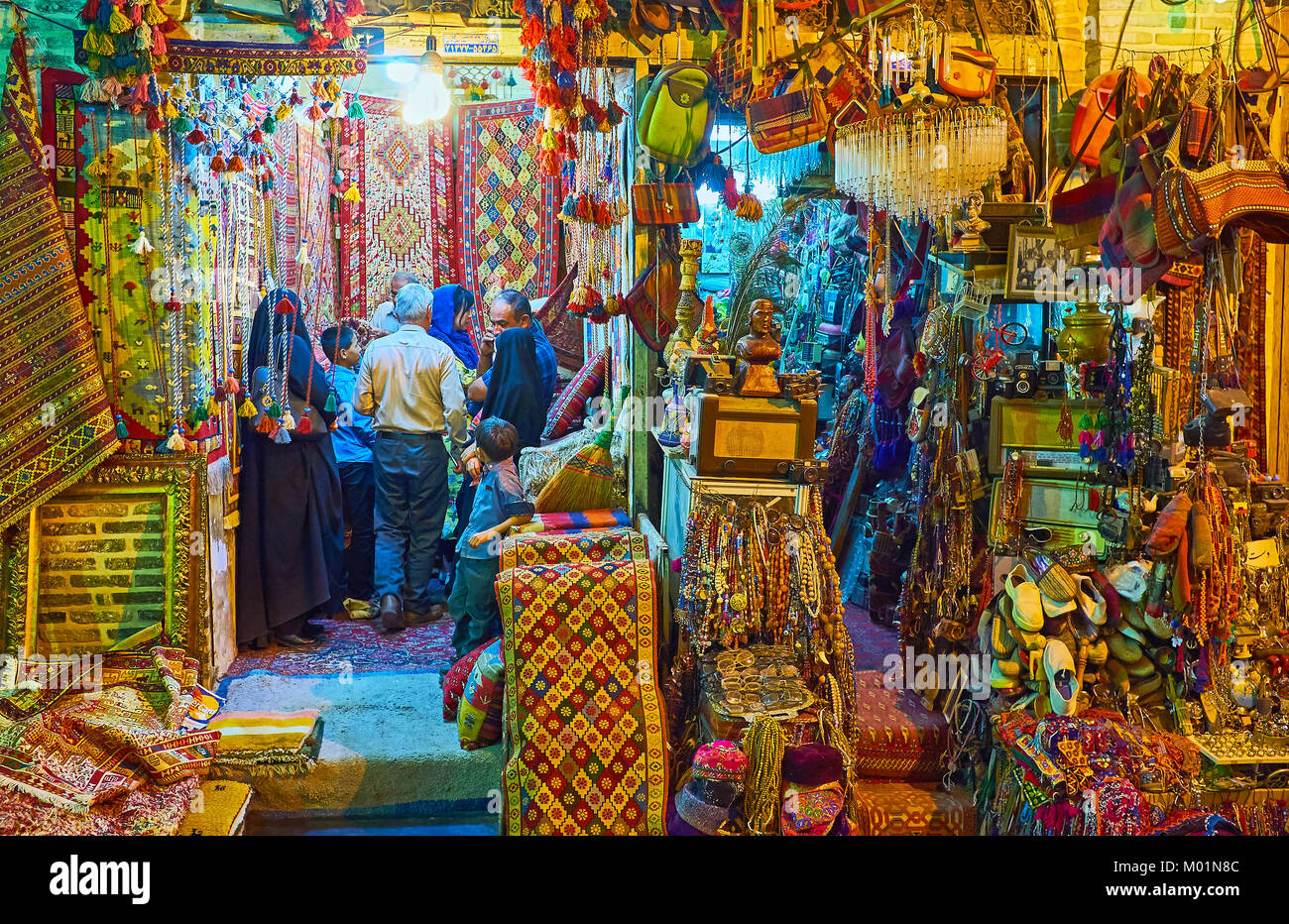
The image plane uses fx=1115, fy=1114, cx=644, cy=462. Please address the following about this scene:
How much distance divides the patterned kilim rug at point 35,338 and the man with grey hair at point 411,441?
1.96 m

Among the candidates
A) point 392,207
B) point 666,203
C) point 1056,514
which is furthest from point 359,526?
point 1056,514

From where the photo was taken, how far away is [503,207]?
26.9 ft

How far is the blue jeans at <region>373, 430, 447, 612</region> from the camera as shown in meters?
6.04

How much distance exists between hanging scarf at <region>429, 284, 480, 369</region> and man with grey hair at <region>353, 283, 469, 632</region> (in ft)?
4.66

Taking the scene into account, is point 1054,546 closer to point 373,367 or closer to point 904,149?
point 904,149

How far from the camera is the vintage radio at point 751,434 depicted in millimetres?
3852

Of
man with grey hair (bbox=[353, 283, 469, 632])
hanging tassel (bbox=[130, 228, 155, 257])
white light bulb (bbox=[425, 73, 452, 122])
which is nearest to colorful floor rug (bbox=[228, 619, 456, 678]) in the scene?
man with grey hair (bbox=[353, 283, 469, 632])

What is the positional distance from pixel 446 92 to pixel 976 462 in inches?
205

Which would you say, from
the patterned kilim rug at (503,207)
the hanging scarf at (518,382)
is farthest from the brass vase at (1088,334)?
the patterned kilim rug at (503,207)

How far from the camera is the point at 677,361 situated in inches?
176

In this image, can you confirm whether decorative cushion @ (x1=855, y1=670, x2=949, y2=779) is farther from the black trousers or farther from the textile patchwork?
the black trousers

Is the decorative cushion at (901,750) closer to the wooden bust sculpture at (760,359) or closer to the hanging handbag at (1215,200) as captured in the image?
the wooden bust sculpture at (760,359)

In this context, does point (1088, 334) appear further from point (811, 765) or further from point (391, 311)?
point (391, 311)

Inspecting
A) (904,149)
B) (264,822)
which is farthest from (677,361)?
(264,822)
